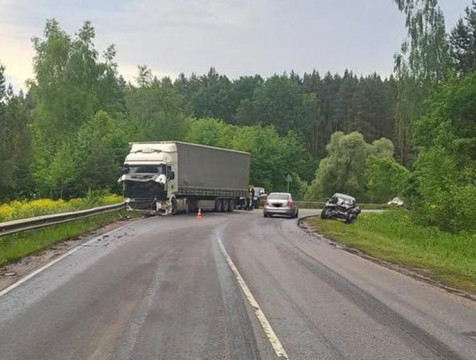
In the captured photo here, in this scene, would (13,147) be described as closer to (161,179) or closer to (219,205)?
(219,205)

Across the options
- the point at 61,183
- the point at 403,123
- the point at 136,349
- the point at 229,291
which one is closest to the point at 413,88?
the point at 403,123

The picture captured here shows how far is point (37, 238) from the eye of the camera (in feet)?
60.9

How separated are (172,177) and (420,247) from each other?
17.5 meters

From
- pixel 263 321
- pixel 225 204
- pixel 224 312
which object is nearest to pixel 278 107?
pixel 225 204

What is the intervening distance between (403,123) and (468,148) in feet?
65.2

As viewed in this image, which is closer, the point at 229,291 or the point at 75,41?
the point at 229,291

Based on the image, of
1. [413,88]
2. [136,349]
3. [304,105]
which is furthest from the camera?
[304,105]

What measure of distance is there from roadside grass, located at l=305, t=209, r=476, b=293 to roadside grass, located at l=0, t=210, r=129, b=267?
9.48m

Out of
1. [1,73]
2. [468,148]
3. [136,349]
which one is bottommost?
[136,349]

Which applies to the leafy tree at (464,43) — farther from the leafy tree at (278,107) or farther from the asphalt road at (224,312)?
the leafy tree at (278,107)

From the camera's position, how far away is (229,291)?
10539mm

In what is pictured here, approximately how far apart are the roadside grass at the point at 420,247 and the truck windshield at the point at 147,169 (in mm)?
9876

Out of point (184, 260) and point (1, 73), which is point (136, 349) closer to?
point (184, 260)

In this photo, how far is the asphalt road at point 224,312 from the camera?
6832 mm
